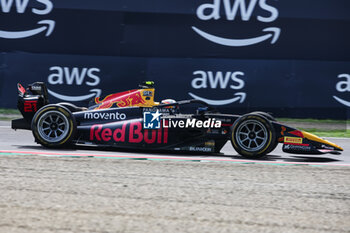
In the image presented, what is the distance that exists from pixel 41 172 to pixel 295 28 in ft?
27.5

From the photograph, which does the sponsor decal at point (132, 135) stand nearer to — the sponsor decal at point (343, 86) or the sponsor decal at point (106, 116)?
the sponsor decal at point (106, 116)

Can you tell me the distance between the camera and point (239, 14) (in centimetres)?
1254

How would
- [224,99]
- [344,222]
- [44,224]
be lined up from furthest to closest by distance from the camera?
[224,99], [344,222], [44,224]

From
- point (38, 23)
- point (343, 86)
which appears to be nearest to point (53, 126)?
point (38, 23)

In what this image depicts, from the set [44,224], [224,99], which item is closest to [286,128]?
[44,224]

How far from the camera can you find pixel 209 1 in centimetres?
1255

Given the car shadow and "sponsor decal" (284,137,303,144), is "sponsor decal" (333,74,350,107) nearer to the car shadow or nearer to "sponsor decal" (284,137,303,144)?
the car shadow

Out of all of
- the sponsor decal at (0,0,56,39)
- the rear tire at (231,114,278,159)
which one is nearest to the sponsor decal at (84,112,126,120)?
the rear tire at (231,114,278,159)

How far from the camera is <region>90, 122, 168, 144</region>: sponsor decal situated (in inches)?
293

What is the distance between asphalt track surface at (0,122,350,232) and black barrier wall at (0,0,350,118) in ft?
16.3

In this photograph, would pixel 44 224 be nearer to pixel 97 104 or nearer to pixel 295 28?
pixel 97 104

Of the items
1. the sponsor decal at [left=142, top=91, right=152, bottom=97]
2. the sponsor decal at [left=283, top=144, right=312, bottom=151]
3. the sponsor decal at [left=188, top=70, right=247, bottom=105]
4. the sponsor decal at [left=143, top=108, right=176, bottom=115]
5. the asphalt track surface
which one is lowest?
the asphalt track surface

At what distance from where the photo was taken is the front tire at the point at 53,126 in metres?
7.50

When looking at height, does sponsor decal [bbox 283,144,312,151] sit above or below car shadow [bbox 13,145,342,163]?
above
